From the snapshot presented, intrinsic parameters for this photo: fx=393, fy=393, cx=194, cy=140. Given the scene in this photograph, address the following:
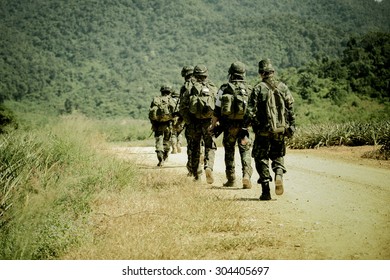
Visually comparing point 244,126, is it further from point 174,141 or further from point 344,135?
point 344,135

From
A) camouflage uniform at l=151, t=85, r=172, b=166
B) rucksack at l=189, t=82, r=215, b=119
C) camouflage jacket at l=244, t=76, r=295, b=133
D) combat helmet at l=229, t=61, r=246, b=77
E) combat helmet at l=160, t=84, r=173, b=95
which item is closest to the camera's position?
camouflage jacket at l=244, t=76, r=295, b=133

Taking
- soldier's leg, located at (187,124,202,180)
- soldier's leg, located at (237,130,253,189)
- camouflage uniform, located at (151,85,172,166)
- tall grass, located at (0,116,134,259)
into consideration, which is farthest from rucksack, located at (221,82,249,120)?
camouflage uniform, located at (151,85,172,166)

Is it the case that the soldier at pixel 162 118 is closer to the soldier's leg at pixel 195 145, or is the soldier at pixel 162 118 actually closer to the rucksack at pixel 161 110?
the rucksack at pixel 161 110

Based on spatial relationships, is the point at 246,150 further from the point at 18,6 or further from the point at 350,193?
the point at 18,6

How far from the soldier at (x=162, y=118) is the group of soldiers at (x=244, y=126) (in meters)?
2.60

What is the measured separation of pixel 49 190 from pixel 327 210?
368 centimetres

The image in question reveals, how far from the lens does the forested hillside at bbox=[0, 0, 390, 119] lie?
57.1 m

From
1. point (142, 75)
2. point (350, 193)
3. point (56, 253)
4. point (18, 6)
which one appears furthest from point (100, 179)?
point (18, 6)

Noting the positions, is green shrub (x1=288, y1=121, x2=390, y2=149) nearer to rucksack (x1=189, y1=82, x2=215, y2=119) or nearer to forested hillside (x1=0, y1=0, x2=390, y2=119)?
rucksack (x1=189, y1=82, x2=215, y2=119)

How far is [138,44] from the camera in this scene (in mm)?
117188

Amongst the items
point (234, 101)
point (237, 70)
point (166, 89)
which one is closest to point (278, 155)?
point (234, 101)

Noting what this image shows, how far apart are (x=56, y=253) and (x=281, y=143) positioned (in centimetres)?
362

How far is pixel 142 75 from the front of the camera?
85000 mm

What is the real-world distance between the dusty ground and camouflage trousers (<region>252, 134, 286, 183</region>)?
0.48 metres
